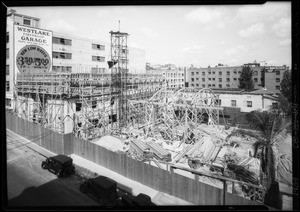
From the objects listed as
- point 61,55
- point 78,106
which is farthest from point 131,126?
point 61,55

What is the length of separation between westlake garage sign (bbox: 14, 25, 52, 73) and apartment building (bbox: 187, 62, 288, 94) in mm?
34611

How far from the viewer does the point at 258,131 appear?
10906 millimetres

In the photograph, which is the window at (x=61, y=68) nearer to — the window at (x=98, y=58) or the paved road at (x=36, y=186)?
the window at (x=98, y=58)

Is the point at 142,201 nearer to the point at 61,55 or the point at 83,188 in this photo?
the point at 83,188

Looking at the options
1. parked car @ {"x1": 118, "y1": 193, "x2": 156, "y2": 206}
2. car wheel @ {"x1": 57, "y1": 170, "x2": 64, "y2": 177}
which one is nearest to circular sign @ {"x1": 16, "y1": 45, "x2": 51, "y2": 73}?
car wheel @ {"x1": 57, "y1": 170, "x2": 64, "y2": 177}

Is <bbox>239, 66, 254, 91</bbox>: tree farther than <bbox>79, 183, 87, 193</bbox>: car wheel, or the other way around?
<bbox>239, 66, 254, 91</bbox>: tree

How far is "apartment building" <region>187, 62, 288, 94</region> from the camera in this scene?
5047 cm

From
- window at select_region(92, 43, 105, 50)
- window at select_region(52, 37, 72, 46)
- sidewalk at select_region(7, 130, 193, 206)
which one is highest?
window at select_region(92, 43, 105, 50)

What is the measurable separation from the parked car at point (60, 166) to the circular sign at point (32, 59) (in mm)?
17194

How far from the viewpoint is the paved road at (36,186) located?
8930 millimetres

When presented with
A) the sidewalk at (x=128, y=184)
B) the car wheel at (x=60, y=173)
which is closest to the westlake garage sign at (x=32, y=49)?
the sidewalk at (x=128, y=184)

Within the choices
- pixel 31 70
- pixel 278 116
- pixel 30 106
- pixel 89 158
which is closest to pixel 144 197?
pixel 89 158

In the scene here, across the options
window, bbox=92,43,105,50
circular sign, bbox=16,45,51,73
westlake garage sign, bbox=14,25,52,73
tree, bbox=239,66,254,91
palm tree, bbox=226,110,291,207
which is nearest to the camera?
palm tree, bbox=226,110,291,207

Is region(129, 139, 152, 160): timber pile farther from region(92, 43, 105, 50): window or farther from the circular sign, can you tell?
region(92, 43, 105, 50): window
